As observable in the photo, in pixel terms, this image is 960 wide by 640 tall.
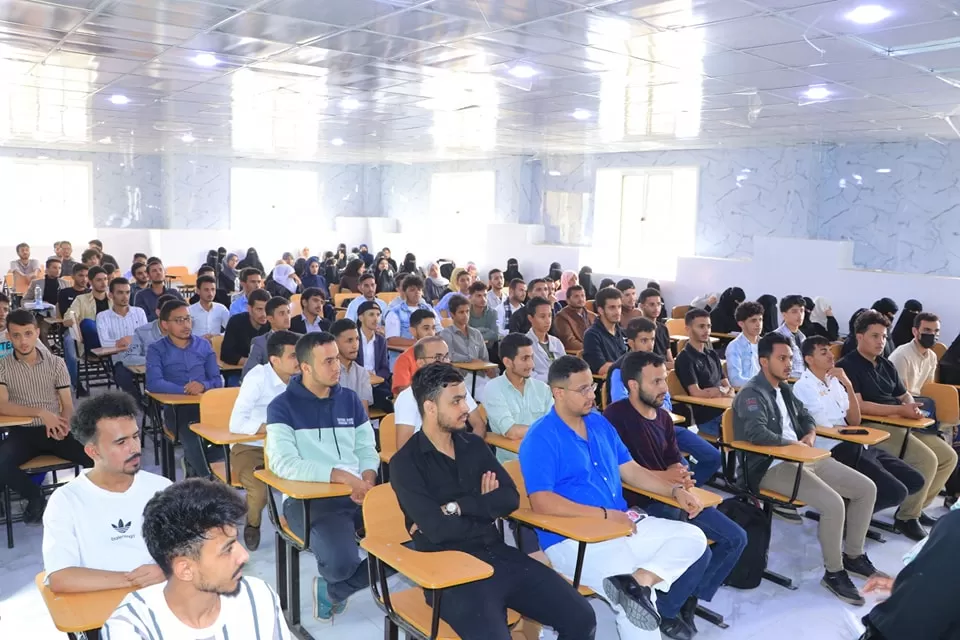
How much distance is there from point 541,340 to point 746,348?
158cm

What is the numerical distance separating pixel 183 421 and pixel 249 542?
3.30 ft

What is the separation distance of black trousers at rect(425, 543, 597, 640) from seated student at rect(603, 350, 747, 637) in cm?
90

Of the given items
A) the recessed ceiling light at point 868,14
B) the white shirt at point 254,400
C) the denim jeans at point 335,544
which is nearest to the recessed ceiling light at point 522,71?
the recessed ceiling light at point 868,14

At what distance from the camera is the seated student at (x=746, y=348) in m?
5.93

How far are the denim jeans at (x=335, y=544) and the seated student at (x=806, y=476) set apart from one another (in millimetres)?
2175

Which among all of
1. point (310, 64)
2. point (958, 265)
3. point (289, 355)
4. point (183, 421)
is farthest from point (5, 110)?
point (958, 265)

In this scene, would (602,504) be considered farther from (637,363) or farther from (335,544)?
(335,544)

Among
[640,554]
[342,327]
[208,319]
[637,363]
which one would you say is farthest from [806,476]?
[208,319]

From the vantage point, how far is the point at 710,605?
151 inches

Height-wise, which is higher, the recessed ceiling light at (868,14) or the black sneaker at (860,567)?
the recessed ceiling light at (868,14)

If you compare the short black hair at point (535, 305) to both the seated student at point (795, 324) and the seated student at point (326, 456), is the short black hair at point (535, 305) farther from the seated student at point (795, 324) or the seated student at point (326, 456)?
the seated student at point (326, 456)

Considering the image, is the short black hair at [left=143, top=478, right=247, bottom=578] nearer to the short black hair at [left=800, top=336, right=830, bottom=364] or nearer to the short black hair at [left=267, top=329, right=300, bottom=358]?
the short black hair at [left=267, top=329, right=300, bottom=358]

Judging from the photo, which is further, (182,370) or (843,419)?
(182,370)

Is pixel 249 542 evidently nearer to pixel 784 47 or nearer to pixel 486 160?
pixel 784 47
